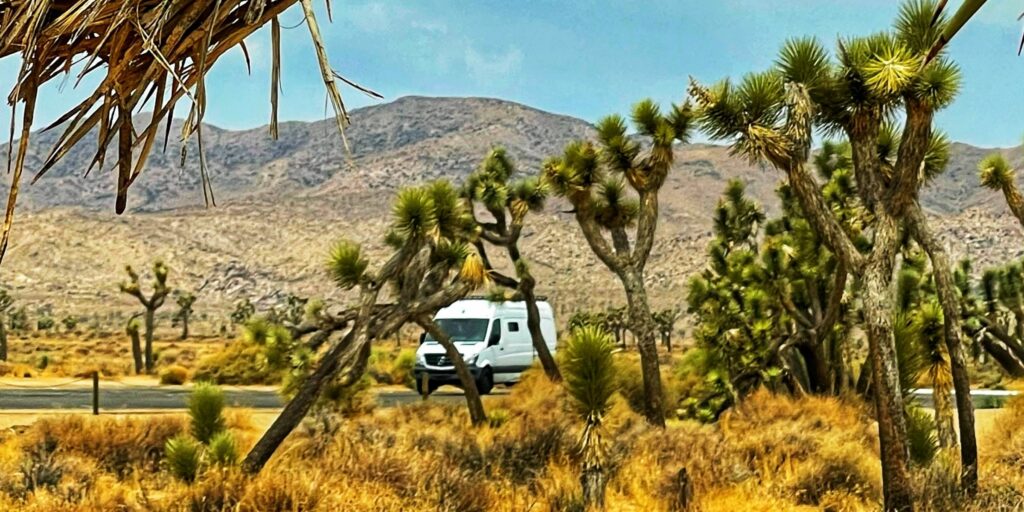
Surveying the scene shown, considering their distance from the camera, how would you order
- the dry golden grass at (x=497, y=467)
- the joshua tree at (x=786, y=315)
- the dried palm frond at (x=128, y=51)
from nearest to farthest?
the dried palm frond at (x=128, y=51) < the dry golden grass at (x=497, y=467) < the joshua tree at (x=786, y=315)

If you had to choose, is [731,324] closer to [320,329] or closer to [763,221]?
[763,221]

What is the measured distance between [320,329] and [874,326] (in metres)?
6.93

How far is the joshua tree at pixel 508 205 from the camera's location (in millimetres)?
19812

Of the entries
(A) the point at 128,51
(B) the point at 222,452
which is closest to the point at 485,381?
(B) the point at 222,452

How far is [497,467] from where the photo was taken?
1151cm

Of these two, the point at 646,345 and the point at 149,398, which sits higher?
the point at 646,345

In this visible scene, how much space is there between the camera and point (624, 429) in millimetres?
13859

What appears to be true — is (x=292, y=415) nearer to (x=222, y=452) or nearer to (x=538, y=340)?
(x=222, y=452)

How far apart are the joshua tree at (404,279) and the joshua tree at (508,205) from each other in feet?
19.3

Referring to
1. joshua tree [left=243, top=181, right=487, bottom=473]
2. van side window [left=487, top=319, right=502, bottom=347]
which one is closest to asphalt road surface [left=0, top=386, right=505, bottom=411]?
van side window [left=487, top=319, right=502, bottom=347]

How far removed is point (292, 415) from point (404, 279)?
8.10 feet

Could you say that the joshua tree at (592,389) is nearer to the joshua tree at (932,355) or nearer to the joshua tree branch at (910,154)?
the joshua tree at (932,355)

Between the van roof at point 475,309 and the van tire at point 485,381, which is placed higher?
the van roof at point 475,309

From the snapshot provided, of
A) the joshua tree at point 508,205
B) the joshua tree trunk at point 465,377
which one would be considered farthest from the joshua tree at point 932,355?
the joshua tree at point 508,205
